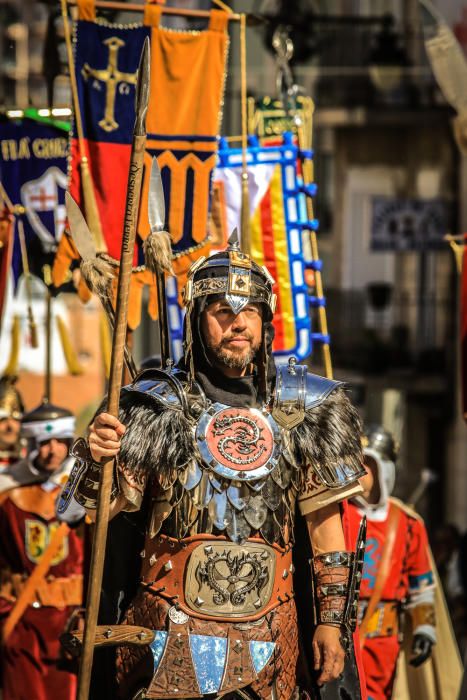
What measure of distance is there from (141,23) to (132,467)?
3.59 metres

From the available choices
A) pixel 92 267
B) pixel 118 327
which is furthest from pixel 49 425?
pixel 118 327

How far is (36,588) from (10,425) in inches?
80.9

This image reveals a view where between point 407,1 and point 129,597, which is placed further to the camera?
point 407,1

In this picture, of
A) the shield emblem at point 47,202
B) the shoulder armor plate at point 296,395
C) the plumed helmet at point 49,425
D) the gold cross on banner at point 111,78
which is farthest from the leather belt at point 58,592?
the shoulder armor plate at point 296,395

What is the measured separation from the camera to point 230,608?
A: 684cm

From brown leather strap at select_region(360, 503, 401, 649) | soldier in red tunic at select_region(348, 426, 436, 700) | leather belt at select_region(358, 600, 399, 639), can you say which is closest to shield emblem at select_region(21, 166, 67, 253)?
soldier in red tunic at select_region(348, 426, 436, 700)

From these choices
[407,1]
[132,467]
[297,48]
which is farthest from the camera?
[407,1]

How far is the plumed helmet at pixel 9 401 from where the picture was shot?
12.0 metres

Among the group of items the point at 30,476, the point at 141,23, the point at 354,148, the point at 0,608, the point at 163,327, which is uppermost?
the point at 354,148

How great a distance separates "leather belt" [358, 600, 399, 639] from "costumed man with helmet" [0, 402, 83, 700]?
1.54m

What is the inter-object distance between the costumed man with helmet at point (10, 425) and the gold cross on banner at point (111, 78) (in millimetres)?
2801

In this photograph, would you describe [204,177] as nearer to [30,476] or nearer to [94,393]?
[30,476]

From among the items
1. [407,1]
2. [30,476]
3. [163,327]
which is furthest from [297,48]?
[163,327]

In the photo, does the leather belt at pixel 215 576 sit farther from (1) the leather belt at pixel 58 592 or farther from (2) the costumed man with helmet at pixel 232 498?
(1) the leather belt at pixel 58 592
